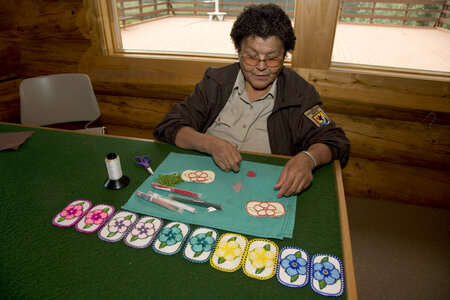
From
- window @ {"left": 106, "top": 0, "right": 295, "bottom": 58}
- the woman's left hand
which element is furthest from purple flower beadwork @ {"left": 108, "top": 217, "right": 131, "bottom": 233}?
window @ {"left": 106, "top": 0, "right": 295, "bottom": 58}

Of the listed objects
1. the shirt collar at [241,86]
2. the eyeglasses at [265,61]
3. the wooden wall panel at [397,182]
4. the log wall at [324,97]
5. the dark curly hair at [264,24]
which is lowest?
the wooden wall panel at [397,182]

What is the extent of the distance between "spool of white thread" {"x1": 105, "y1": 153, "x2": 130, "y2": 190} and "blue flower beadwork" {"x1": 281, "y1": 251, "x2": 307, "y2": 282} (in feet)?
2.19

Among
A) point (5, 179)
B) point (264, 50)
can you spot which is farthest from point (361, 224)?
point (5, 179)

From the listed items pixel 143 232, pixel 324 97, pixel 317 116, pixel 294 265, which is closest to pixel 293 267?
pixel 294 265

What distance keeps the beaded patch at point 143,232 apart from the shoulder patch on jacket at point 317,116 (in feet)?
2.98

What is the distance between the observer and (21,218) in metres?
1.00

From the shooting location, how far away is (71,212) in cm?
101

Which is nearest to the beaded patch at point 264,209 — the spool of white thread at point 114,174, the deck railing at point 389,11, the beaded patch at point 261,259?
the beaded patch at point 261,259

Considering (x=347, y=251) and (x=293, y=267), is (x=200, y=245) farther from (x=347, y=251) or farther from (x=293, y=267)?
(x=347, y=251)

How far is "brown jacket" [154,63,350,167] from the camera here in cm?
147

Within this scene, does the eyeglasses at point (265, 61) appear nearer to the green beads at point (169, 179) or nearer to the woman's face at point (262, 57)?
the woman's face at point (262, 57)

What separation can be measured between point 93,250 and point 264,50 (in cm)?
109

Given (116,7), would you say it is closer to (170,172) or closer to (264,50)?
(264,50)

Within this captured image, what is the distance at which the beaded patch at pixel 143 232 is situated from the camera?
885 mm
